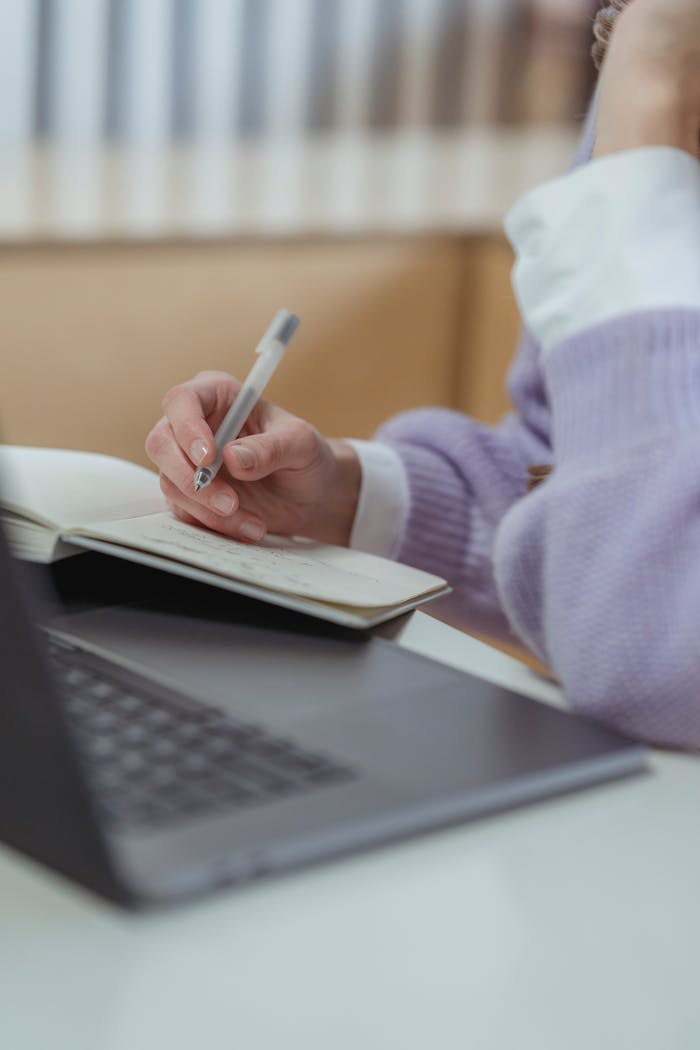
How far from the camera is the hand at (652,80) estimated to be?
611mm

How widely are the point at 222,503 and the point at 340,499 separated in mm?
127

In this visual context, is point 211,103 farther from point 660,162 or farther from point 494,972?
point 494,972

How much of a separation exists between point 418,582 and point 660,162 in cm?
20

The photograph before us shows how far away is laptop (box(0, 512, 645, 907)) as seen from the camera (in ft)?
1.03

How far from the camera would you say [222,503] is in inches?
24.6

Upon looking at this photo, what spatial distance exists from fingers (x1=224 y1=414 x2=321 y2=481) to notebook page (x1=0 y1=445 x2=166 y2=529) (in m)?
0.04

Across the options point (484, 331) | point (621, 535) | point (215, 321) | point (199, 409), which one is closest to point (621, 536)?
point (621, 535)

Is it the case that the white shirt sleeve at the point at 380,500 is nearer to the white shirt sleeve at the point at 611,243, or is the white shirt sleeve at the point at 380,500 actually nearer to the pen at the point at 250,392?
the pen at the point at 250,392

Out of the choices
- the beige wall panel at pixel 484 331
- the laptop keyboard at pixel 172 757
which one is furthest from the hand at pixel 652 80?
the beige wall panel at pixel 484 331

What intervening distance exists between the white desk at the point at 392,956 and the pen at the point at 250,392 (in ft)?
0.95

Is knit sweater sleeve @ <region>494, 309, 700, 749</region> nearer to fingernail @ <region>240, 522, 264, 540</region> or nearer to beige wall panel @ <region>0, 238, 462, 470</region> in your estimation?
fingernail @ <region>240, 522, 264, 540</region>

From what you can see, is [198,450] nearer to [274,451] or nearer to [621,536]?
[274,451]

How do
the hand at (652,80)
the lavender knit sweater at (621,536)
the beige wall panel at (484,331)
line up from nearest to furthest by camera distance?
the lavender knit sweater at (621,536), the hand at (652,80), the beige wall panel at (484,331)

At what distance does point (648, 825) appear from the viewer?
1.33ft
